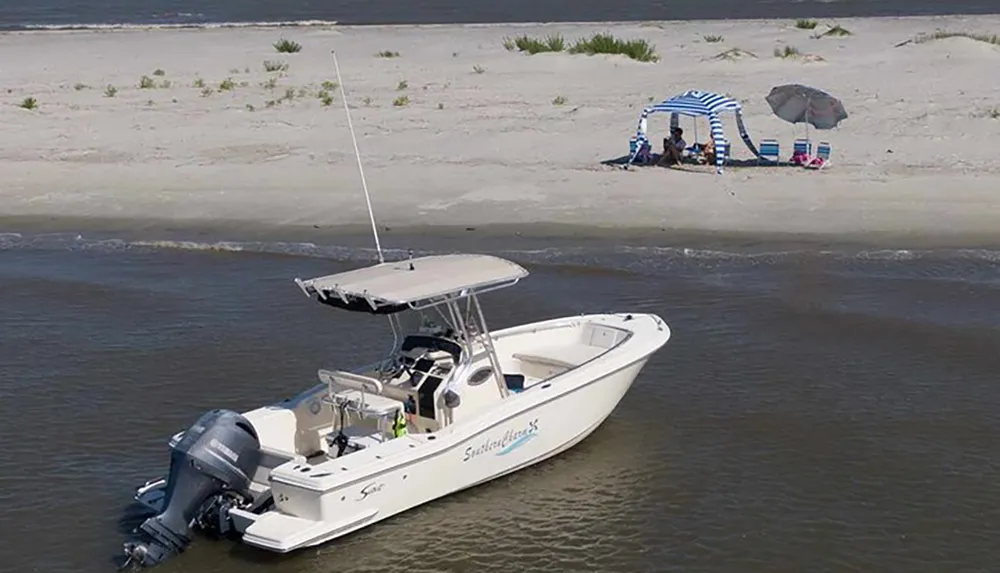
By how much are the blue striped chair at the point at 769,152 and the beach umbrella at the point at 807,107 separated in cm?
57

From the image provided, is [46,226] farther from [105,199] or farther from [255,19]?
[255,19]

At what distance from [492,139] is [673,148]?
4.01 m

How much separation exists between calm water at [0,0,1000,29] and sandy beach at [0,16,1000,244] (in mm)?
13599

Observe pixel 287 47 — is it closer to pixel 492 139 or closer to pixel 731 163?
pixel 492 139

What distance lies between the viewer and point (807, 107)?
2508 centimetres

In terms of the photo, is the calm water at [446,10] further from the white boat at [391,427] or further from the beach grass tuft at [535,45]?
the white boat at [391,427]

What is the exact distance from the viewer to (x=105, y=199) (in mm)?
25969

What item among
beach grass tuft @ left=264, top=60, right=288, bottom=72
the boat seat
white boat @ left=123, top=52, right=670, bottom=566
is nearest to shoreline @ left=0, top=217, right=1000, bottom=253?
the boat seat

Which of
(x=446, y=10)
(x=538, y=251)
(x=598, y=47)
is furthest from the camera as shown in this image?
(x=446, y=10)

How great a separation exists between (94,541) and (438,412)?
10.5 ft

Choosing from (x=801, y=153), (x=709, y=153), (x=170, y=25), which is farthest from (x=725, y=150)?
(x=170, y=25)

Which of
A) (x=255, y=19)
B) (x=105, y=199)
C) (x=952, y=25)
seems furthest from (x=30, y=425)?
A: (x=255, y=19)

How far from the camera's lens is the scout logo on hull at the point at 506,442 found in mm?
13305

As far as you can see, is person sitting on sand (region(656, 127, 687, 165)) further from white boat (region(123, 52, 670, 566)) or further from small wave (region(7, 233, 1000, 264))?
white boat (region(123, 52, 670, 566))
